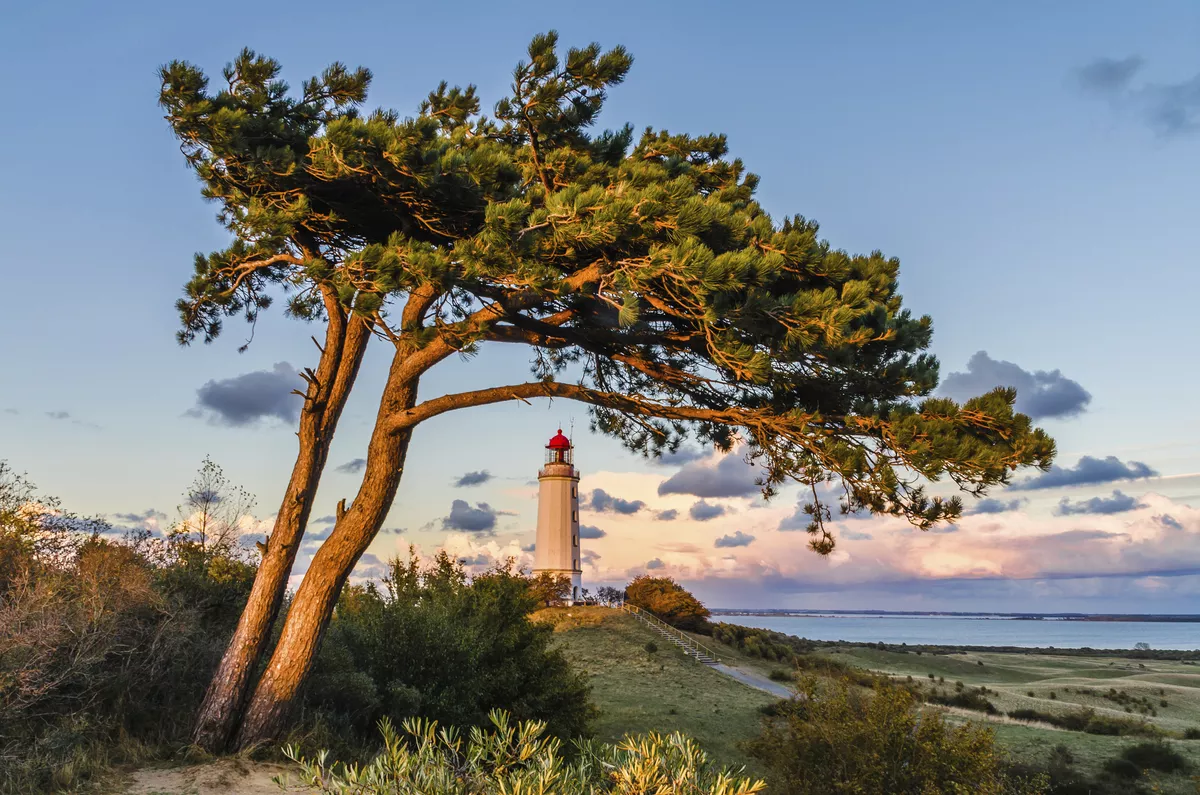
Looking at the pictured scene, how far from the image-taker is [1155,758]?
16.1 meters

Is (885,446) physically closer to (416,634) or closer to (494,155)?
(494,155)

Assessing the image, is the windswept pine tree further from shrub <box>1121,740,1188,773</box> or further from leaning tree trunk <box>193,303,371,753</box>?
shrub <box>1121,740,1188,773</box>

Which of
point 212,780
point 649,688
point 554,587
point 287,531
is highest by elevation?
point 287,531

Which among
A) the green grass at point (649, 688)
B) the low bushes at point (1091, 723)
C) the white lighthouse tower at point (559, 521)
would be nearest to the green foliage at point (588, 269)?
the green grass at point (649, 688)

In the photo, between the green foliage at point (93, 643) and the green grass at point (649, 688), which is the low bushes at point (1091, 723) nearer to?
the green grass at point (649, 688)

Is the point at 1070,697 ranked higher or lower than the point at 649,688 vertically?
lower

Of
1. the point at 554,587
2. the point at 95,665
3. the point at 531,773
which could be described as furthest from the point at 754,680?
the point at 531,773

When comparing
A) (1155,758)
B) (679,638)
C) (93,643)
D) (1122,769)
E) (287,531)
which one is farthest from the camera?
(679,638)

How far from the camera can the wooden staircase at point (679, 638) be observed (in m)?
33.9

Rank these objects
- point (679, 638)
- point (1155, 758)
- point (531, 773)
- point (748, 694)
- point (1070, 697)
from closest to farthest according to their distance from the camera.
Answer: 1. point (531, 773)
2. point (1155, 758)
3. point (748, 694)
4. point (1070, 697)
5. point (679, 638)

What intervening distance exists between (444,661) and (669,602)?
3249 cm

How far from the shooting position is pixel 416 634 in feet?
42.2

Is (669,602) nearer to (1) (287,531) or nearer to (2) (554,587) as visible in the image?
(2) (554,587)

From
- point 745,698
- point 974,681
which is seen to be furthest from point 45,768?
point 974,681
